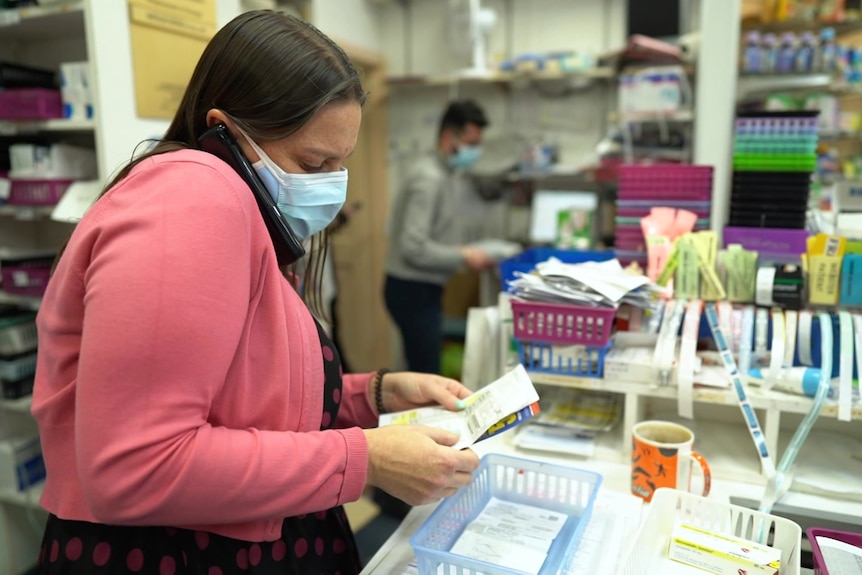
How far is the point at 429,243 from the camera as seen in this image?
295cm

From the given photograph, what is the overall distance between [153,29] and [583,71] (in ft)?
7.26

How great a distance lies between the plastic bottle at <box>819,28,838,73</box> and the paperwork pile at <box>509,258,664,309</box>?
2.51m

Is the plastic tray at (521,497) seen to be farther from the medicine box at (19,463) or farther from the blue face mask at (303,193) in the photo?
the medicine box at (19,463)

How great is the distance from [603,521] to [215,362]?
2.32 feet

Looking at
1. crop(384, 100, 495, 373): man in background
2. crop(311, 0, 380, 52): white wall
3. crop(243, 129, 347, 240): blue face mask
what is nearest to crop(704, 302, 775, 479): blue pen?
crop(243, 129, 347, 240): blue face mask

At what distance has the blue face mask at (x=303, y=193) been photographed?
838 millimetres

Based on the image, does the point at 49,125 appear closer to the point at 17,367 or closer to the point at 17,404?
the point at 17,367

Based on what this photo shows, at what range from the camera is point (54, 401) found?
78 cm

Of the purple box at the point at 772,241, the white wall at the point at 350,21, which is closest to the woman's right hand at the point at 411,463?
the purple box at the point at 772,241

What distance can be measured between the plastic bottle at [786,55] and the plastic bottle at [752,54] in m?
0.09

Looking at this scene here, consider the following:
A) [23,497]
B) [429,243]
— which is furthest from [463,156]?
[23,497]

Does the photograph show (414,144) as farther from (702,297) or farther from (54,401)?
(54,401)

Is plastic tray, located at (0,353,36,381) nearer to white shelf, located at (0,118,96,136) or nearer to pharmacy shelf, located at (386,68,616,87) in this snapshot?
white shelf, located at (0,118,96,136)

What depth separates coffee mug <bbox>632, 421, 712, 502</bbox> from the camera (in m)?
1.09
